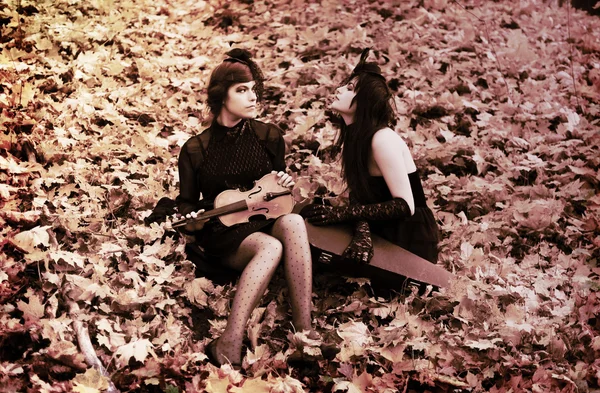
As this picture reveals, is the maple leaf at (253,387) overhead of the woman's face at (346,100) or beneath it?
beneath

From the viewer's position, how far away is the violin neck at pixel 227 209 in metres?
3.30

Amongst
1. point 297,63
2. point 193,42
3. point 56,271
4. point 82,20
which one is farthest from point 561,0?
point 56,271

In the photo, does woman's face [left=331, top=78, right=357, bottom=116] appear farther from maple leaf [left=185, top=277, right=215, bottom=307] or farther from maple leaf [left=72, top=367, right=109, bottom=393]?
maple leaf [left=72, top=367, right=109, bottom=393]

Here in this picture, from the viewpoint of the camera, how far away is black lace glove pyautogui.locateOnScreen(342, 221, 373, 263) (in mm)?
3416

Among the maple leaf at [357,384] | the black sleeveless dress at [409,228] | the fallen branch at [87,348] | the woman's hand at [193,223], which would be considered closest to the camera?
the fallen branch at [87,348]

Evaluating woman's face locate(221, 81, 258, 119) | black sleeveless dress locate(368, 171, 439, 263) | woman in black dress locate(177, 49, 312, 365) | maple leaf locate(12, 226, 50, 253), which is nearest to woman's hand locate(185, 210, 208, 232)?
woman in black dress locate(177, 49, 312, 365)

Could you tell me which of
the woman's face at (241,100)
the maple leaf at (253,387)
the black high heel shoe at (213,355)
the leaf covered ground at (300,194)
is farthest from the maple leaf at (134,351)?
the woman's face at (241,100)

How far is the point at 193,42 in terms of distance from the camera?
7078 millimetres

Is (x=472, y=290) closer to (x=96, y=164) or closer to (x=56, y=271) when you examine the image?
(x=56, y=271)

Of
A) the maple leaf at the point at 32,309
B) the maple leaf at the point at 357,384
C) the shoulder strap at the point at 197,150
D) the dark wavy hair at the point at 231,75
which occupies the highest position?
the dark wavy hair at the point at 231,75

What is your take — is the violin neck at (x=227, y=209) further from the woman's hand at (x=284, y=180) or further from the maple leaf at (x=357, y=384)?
the maple leaf at (x=357, y=384)

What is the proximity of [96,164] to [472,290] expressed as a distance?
274 cm

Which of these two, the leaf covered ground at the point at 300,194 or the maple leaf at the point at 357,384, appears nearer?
the maple leaf at the point at 357,384

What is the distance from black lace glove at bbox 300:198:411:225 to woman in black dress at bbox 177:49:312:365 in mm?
278
